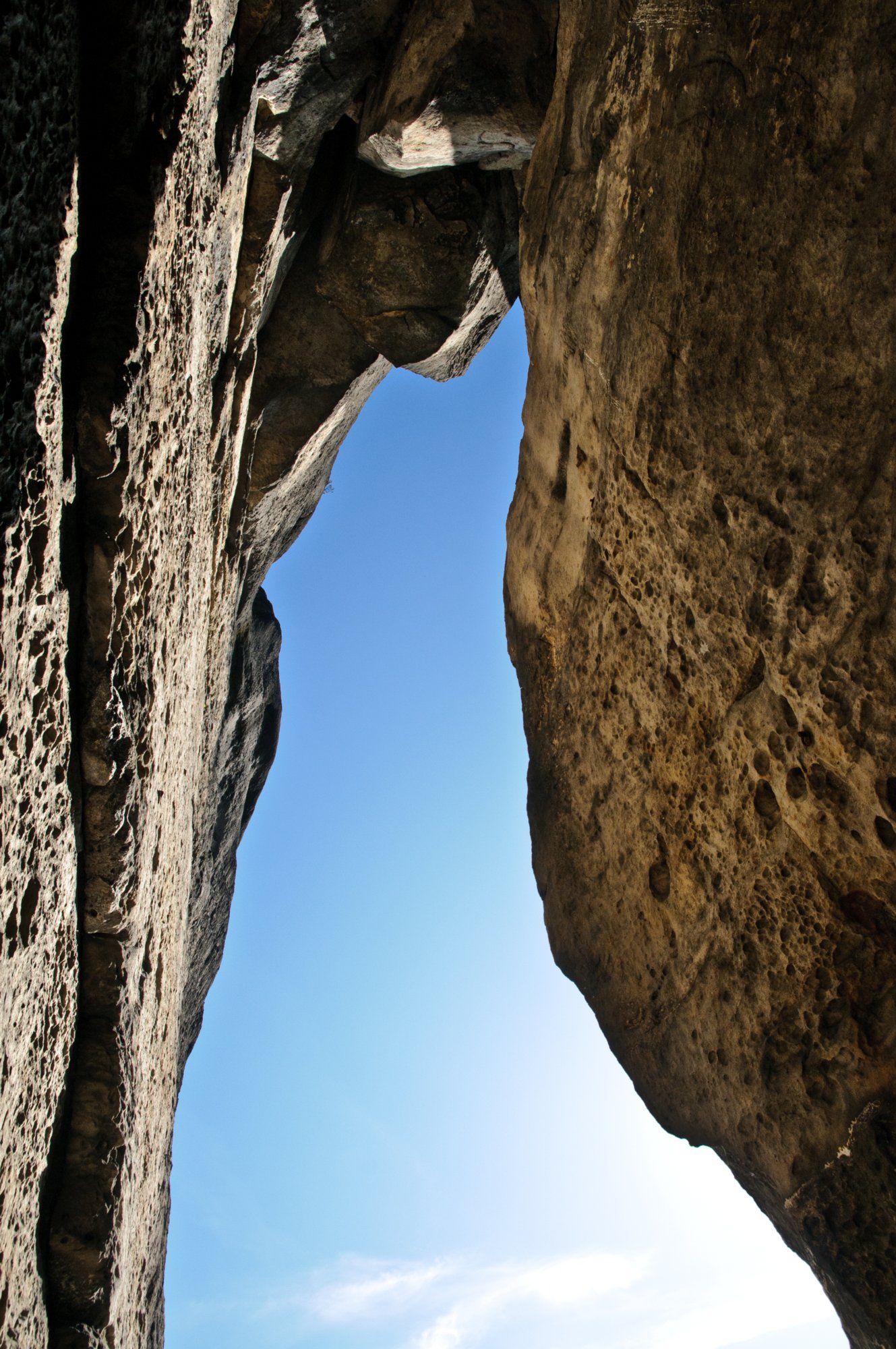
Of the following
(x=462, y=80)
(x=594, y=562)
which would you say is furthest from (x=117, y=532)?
(x=462, y=80)

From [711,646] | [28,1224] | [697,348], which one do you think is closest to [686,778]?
[711,646]

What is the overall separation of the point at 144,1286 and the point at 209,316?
4.51m

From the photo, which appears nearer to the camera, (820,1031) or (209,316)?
(820,1031)

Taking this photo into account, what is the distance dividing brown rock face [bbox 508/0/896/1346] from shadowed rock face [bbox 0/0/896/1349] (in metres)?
0.01

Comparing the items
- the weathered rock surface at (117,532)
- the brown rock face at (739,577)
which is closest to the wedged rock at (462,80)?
Answer: the weathered rock surface at (117,532)

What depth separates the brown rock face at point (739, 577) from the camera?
2.56 m

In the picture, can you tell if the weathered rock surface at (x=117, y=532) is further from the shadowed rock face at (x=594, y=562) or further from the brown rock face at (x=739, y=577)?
the brown rock face at (x=739, y=577)

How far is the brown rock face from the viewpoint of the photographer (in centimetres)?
256

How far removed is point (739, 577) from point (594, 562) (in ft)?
3.36

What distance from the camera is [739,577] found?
295 centimetres

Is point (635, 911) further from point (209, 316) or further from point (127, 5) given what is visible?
point (127, 5)

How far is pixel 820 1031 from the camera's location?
9.44 feet

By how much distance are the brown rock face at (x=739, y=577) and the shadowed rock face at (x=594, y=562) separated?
0.5 inches

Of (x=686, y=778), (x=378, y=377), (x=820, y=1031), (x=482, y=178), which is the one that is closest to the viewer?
(x=820, y=1031)
